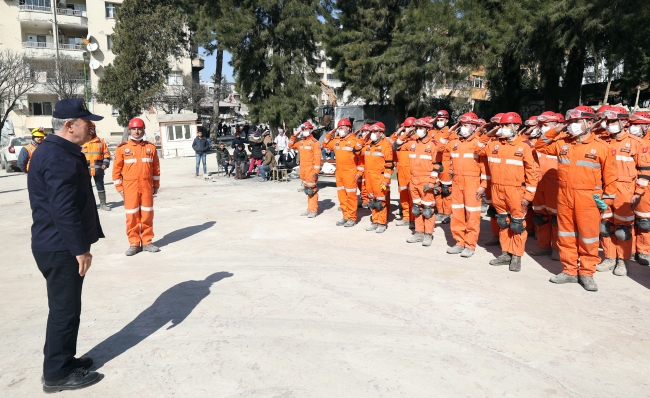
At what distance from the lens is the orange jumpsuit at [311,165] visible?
10984 millimetres

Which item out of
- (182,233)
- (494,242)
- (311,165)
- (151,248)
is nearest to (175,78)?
(311,165)

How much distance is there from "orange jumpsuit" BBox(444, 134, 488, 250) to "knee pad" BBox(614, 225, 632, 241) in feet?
5.94

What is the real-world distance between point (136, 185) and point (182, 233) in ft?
5.92

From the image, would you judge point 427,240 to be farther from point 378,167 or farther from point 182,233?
point 182,233

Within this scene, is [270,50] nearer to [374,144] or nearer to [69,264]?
[374,144]

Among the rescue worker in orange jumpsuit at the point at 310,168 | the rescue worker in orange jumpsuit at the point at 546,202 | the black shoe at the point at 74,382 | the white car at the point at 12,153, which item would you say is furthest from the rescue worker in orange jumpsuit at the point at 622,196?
the white car at the point at 12,153

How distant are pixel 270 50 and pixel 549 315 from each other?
23.6 metres

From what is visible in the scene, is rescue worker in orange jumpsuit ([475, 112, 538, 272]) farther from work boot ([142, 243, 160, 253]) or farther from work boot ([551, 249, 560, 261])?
work boot ([142, 243, 160, 253])

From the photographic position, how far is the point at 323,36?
24.1 metres

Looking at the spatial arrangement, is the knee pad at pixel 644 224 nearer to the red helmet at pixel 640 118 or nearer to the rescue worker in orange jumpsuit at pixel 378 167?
the red helmet at pixel 640 118

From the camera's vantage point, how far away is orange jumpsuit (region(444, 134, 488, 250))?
7.51 metres

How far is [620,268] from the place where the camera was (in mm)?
6887

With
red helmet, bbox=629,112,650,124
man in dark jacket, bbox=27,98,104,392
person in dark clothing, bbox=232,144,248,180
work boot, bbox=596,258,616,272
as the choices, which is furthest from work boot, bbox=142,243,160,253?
person in dark clothing, bbox=232,144,248,180

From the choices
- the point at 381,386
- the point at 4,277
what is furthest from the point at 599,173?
the point at 4,277
